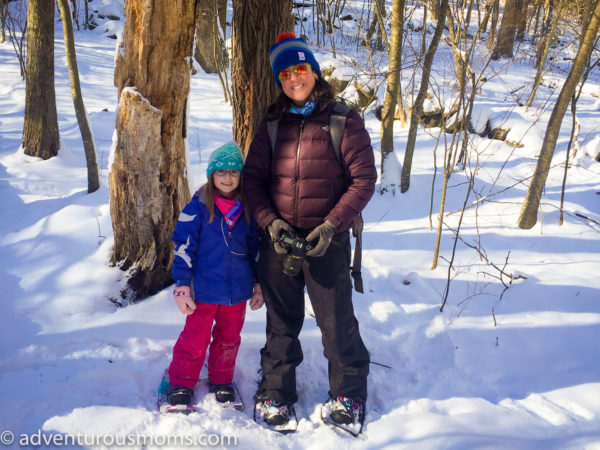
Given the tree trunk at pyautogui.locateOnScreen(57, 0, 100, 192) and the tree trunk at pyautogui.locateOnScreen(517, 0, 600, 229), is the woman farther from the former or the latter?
the tree trunk at pyautogui.locateOnScreen(57, 0, 100, 192)

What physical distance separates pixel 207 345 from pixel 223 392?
29cm

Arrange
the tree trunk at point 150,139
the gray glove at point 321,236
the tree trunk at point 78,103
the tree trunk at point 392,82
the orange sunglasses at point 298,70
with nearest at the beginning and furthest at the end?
the gray glove at point 321,236 < the orange sunglasses at point 298,70 < the tree trunk at point 150,139 < the tree trunk at point 78,103 < the tree trunk at point 392,82

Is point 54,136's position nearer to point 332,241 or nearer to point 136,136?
point 136,136

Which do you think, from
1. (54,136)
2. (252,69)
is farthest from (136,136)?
(54,136)

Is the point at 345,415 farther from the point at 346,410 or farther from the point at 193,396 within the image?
the point at 193,396

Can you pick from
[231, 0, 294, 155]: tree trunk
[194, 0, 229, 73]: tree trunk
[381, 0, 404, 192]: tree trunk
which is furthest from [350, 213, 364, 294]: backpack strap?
[194, 0, 229, 73]: tree trunk

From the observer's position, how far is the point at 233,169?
2.14 metres

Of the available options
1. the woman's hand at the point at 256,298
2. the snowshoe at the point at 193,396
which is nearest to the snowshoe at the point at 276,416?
the snowshoe at the point at 193,396

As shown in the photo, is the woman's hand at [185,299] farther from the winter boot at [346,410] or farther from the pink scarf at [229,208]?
the winter boot at [346,410]

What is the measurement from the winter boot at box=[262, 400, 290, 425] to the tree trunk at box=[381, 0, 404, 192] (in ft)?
16.2

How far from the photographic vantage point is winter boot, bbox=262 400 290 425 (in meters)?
2.14

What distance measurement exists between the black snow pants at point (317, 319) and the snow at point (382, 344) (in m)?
0.20

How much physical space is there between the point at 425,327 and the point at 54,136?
771 cm

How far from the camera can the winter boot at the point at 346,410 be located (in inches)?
84.7
